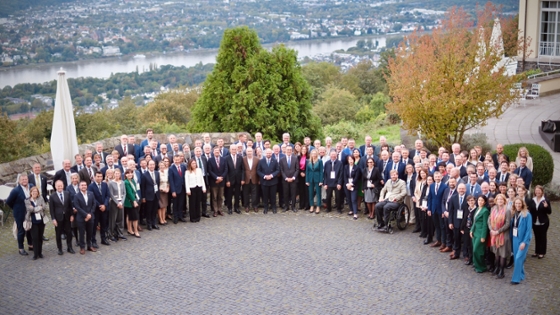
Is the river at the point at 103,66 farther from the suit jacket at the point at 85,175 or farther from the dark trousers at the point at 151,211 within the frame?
the dark trousers at the point at 151,211

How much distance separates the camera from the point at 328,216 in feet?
49.9

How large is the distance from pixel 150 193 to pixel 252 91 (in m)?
5.84

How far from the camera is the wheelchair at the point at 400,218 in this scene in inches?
548

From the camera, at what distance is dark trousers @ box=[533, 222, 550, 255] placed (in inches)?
477

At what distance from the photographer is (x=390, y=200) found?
14.0m

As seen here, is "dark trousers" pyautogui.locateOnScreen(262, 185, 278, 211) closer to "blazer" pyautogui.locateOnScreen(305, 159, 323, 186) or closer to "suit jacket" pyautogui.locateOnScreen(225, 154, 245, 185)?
"suit jacket" pyautogui.locateOnScreen(225, 154, 245, 185)

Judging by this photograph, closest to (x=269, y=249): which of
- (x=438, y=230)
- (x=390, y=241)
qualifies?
(x=390, y=241)

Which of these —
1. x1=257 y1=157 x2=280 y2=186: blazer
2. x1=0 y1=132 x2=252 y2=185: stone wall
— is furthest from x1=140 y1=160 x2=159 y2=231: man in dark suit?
x1=0 y1=132 x2=252 y2=185: stone wall

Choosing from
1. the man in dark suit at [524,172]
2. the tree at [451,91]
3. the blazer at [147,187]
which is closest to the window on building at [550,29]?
the tree at [451,91]

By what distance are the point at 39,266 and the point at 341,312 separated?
569 centimetres

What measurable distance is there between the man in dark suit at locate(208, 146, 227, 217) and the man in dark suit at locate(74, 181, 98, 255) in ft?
10.7

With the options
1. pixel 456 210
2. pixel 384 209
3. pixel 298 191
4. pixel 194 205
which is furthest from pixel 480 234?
pixel 194 205

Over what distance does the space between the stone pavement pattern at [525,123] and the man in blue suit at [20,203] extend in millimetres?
13335

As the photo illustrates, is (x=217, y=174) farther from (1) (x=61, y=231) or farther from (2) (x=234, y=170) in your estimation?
(1) (x=61, y=231)
